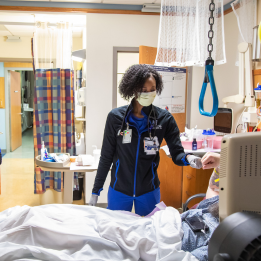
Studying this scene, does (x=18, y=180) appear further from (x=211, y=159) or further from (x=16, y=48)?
(x=211, y=159)

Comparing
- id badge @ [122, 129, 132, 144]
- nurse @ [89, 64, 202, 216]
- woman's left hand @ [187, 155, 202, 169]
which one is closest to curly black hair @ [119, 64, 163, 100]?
nurse @ [89, 64, 202, 216]

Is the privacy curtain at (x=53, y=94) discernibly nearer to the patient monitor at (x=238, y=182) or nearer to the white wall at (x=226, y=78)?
the white wall at (x=226, y=78)

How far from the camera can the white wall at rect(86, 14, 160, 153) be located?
3.24 metres

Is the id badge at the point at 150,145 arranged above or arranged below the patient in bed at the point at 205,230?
above

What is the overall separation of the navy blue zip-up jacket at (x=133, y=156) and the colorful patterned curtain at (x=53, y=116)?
5.45 feet

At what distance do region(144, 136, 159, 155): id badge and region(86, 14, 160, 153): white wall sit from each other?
1.67 metres

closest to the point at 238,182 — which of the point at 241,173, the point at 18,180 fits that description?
the point at 241,173

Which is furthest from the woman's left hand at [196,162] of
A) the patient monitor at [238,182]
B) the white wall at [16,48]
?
the white wall at [16,48]

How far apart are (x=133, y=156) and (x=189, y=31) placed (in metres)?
1.13

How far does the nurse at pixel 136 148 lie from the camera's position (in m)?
1.78

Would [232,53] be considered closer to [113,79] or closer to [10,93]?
[113,79]

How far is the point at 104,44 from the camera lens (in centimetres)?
327

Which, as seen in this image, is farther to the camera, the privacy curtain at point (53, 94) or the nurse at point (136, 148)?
the privacy curtain at point (53, 94)

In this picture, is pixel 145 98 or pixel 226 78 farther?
pixel 226 78
